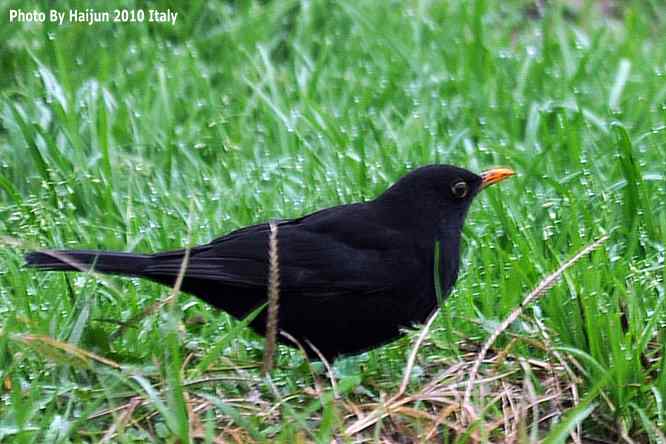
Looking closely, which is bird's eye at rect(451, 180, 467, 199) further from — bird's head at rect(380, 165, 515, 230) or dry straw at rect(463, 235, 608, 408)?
dry straw at rect(463, 235, 608, 408)

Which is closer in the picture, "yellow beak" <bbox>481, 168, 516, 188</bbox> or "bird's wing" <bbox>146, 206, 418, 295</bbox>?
"bird's wing" <bbox>146, 206, 418, 295</bbox>

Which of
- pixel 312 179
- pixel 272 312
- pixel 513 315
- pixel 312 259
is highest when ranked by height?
pixel 312 179

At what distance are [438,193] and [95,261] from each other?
1164 mm

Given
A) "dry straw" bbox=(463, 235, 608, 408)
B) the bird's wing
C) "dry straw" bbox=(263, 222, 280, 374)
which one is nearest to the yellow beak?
the bird's wing

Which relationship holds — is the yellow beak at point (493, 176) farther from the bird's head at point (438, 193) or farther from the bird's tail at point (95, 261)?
the bird's tail at point (95, 261)

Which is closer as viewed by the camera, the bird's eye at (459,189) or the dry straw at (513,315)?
the dry straw at (513,315)

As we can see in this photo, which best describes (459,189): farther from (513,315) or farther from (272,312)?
(272,312)

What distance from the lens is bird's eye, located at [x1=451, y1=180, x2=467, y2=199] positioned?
14.6ft

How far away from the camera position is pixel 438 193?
4.45 metres

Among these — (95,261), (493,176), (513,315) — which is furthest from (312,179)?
(513,315)

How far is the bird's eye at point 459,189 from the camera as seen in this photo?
4465 millimetres

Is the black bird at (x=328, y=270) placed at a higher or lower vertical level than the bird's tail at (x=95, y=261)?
lower

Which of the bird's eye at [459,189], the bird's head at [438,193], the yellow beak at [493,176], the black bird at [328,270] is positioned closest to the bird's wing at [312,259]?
the black bird at [328,270]

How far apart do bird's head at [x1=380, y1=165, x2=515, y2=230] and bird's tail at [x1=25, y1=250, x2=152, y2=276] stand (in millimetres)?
875
